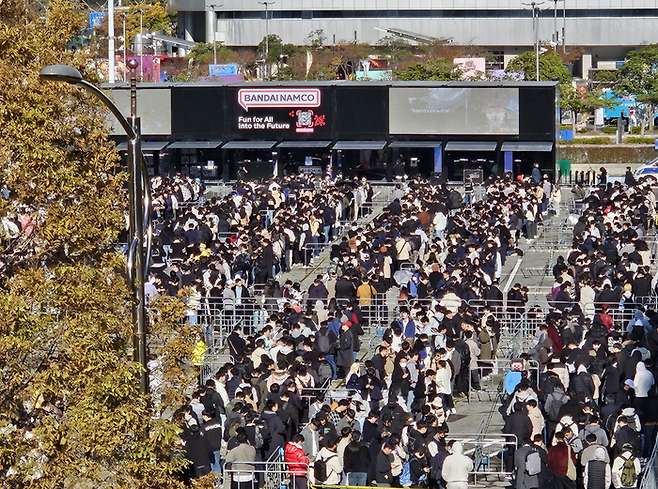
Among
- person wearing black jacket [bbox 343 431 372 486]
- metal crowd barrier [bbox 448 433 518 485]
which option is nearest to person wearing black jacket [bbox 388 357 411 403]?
metal crowd barrier [bbox 448 433 518 485]

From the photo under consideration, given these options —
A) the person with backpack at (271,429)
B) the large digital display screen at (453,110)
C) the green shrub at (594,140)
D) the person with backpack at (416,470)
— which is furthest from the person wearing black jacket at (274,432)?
the green shrub at (594,140)

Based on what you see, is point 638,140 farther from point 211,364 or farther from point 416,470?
point 416,470

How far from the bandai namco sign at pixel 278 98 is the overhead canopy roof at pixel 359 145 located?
6.15 ft

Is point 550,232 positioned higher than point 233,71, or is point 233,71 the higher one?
point 233,71

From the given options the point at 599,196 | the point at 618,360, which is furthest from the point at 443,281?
the point at 599,196

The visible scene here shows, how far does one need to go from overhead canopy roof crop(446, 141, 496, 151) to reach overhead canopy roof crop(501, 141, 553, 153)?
0.53 metres

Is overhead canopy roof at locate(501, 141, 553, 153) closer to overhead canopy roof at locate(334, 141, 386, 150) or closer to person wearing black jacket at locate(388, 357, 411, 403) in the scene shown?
overhead canopy roof at locate(334, 141, 386, 150)

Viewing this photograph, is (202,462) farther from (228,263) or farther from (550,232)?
(550,232)

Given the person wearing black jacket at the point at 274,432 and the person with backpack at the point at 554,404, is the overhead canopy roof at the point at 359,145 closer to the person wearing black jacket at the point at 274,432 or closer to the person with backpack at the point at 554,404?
the person with backpack at the point at 554,404

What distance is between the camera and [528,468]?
52.5 feet

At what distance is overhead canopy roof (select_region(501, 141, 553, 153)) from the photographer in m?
48.9

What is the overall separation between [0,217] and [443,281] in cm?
1588

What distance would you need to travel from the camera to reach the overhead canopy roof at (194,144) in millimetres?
50750

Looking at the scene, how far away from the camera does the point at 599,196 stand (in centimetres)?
3878
